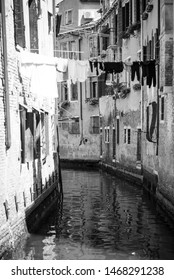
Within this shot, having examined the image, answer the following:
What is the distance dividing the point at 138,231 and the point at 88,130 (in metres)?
19.4

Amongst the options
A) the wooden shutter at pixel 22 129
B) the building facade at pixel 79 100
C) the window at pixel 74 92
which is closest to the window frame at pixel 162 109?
the wooden shutter at pixel 22 129

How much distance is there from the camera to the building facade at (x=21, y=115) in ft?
29.9

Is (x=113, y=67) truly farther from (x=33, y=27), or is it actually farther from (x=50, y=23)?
(x=50, y=23)

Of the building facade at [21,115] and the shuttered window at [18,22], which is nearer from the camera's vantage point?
the building facade at [21,115]

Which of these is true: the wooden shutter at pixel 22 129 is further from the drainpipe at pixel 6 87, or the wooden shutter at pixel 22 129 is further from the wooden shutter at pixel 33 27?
the wooden shutter at pixel 33 27

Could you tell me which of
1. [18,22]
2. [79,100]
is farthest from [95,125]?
[18,22]

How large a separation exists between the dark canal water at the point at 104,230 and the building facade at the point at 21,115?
690mm

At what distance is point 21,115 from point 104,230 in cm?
393

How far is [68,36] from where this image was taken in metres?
33.3

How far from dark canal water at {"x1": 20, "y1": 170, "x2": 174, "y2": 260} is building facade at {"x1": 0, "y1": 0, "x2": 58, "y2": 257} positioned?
0.69 meters

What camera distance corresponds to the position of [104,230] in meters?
12.3

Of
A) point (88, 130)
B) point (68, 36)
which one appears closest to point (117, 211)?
point (88, 130)

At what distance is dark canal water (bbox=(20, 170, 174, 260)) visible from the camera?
400 inches

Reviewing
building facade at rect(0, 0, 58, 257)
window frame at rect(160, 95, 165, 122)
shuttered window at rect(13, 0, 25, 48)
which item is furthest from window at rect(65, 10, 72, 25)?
shuttered window at rect(13, 0, 25, 48)
